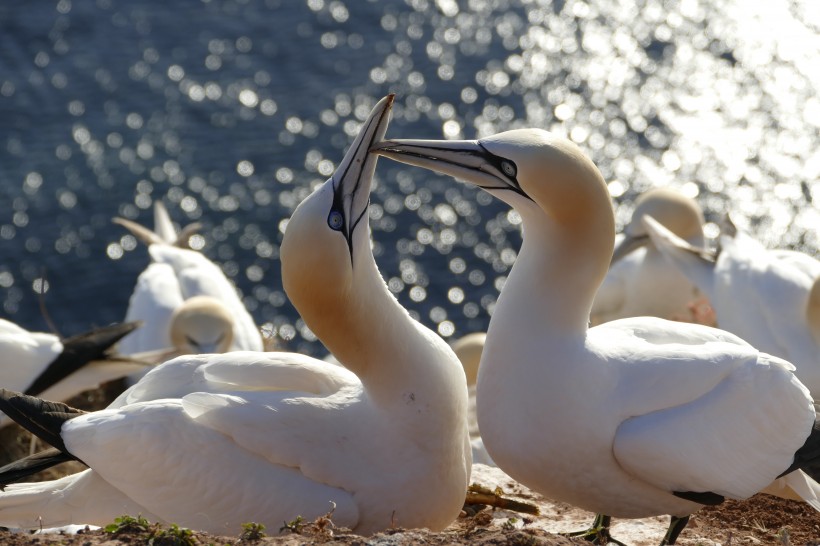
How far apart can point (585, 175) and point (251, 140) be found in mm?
14191

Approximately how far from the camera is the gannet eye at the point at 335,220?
431cm

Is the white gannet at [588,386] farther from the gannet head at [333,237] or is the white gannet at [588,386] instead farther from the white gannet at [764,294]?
the white gannet at [764,294]

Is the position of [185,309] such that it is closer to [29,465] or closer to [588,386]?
[29,465]

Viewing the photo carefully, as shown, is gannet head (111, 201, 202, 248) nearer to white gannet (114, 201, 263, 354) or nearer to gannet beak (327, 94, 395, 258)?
white gannet (114, 201, 263, 354)

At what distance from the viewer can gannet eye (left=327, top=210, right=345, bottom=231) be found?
4.31 m

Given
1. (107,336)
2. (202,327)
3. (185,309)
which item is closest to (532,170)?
(107,336)

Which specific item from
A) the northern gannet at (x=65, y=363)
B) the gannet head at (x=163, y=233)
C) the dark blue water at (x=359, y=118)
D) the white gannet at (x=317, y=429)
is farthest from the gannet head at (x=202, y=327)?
the dark blue water at (x=359, y=118)

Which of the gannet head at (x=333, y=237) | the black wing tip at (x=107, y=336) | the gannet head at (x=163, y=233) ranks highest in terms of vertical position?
the gannet head at (x=333, y=237)

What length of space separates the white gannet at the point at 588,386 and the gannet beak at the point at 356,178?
6 centimetres

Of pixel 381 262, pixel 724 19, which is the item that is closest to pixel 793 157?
pixel 724 19

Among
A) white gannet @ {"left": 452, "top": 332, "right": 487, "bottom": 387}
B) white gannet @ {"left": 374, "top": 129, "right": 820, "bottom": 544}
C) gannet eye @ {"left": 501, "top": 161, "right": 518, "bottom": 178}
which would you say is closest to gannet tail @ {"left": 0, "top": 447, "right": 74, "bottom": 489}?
white gannet @ {"left": 374, "top": 129, "right": 820, "bottom": 544}

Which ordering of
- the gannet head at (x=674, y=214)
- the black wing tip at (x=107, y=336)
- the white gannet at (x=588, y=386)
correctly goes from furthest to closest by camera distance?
the gannet head at (x=674, y=214) < the black wing tip at (x=107, y=336) < the white gannet at (x=588, y=386)

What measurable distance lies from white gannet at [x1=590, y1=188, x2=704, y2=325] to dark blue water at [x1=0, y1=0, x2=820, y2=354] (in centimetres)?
544

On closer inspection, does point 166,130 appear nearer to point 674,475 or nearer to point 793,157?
point 793,157
